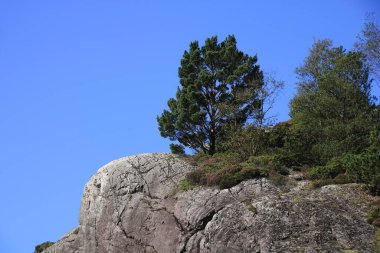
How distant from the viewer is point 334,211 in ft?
95.3

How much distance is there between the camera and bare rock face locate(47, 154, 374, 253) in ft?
91.1

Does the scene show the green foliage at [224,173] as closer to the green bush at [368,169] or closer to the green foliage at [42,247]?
the green bush at [368,169]

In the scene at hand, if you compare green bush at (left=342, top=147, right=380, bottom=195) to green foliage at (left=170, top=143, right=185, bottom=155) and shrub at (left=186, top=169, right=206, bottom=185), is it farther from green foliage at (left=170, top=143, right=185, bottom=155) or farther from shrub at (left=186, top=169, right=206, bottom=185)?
green foliage at (left=170, top=143, right=185, bottom=155)

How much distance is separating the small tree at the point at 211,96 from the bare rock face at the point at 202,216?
4583 mm

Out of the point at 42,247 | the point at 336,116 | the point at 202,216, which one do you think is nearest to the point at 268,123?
the point at 336,116

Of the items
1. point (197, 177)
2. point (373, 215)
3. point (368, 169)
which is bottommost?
point (373, 215)

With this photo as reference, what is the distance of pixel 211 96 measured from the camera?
47.2 meters

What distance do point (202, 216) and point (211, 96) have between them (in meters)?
16.8

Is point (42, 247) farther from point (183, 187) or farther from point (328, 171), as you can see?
point (328, 171)

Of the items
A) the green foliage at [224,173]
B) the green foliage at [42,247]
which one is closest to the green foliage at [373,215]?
the green foliage at [224,173]

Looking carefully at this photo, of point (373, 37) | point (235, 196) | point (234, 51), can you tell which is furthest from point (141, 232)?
point (373, 37)

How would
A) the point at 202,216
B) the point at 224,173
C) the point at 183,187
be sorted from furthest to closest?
1. the point at 183,187
2. the point at 224,173
3. the point at 202,216

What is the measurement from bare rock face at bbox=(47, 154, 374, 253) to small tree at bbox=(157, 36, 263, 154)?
4583 mm

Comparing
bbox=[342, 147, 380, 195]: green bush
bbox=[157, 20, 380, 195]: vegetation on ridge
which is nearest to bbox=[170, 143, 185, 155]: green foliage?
bbox=[157, 20, 380, 195]: vegetation on ridge
